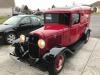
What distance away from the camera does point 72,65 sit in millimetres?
7047

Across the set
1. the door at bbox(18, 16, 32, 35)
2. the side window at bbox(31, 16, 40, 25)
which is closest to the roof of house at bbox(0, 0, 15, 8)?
the side window at bbox(31, 16, 40, 25)

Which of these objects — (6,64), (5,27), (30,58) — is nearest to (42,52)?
(30,58)

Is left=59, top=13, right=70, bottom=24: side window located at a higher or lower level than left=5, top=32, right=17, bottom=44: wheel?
higher

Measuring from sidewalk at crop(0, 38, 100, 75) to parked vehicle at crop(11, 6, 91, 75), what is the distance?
1.30ft

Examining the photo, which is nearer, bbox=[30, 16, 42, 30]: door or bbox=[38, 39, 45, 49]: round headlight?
bbox=[38, 39, 45, 49]: round headlight

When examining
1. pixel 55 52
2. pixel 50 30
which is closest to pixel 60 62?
pixel 55 52

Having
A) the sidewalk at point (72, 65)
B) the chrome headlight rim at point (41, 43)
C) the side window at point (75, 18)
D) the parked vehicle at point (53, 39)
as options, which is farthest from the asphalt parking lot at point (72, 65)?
the side window at point (75, 18)

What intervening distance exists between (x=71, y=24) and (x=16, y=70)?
9.32 ft

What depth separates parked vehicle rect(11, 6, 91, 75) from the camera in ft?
20.2

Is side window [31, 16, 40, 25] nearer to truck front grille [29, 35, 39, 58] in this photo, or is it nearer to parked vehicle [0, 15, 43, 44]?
→ parked vehicle [0, 15, 43, 44]

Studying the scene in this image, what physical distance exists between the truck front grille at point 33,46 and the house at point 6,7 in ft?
144

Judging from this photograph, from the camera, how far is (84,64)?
7.16m

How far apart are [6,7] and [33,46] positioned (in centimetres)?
4660

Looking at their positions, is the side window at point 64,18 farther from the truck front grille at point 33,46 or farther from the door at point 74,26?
the truck front grille at point 33,46
